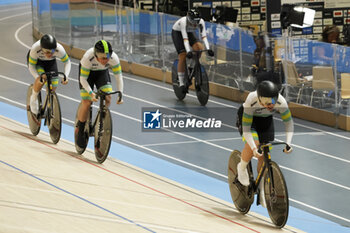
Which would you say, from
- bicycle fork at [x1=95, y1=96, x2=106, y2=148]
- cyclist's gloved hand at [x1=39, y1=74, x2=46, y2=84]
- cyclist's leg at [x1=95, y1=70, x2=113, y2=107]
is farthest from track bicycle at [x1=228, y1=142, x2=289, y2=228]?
cyclist's gloved hand at [x1=39, y1=74, x2=46, y2=84]

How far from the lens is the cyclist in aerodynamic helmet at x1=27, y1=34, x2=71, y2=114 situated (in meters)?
9.55

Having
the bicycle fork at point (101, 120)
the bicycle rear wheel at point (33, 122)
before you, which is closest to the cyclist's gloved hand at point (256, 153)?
the bicycle fork at point (101, 120)

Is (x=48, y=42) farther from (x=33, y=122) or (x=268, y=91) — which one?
(x=268, y=91)

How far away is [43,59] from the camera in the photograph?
9.95m

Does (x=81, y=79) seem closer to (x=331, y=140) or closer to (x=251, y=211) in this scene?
(x=251, y=211)

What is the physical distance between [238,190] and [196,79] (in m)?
5.57

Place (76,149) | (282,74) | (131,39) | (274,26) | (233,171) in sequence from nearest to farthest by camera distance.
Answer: (233,171) → (76,149) → (282,74) → (131,39) → (274,26)

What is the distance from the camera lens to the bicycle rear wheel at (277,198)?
22.4 feet

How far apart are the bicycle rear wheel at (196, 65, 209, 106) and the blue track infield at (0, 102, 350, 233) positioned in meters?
2.38

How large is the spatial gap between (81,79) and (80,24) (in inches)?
343

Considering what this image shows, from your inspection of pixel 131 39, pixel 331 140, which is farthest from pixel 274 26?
pixel 331 140

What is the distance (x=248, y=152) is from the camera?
725 cm

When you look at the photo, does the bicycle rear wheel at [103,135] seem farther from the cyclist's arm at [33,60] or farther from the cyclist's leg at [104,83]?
the cyclist's arm at [33,60]

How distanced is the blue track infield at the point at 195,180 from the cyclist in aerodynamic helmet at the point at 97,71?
1.27m
